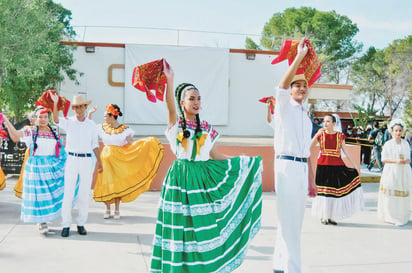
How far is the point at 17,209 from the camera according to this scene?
8258mm

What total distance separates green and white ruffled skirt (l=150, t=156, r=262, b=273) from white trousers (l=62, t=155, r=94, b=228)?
2824mm

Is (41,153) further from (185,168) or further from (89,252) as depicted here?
(185,168)

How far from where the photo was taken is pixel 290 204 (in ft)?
13.3

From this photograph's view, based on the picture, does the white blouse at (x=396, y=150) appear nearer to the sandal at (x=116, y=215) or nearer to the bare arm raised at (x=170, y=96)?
the sandal at (x=116, y=215)

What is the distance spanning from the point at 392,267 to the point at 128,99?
19959 mm

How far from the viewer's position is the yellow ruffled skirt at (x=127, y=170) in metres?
7.63

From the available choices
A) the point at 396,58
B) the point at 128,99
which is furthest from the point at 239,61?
the point at 396,58

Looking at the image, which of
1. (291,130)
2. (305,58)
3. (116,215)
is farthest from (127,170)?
(305,58)

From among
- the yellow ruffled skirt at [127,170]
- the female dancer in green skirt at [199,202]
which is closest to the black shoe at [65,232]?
the yellow ruffled skirt at [127,170]

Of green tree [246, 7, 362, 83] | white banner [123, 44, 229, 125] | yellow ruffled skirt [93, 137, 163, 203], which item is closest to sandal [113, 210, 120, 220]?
yellow ruffled skirt [93, 137, 163, 203]

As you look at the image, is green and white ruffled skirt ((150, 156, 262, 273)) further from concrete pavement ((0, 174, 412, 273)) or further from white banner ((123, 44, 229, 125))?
white banner ((123, 44, 229, 125))

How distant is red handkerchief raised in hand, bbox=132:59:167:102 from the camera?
12.7 ft

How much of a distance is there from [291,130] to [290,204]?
2.23ft

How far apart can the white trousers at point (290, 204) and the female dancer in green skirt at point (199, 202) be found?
217 mm
